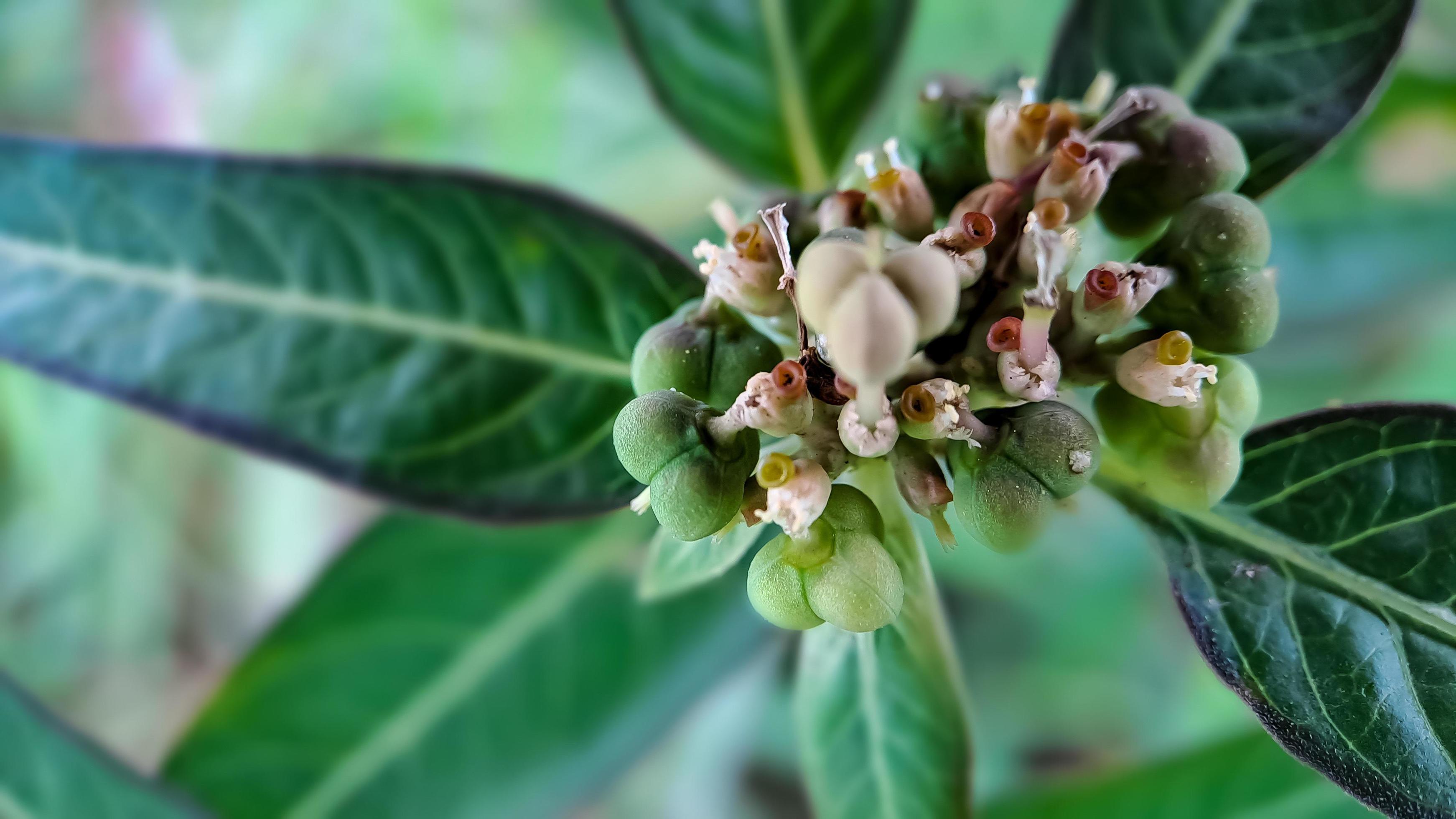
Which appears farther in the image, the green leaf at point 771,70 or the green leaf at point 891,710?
the green leaf at point 771,70

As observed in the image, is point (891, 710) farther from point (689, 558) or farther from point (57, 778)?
point (57, 778)

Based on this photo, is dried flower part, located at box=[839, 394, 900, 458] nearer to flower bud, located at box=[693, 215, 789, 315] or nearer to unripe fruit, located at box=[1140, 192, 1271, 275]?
flower bud, located at box=[693, 215, 789, 315]

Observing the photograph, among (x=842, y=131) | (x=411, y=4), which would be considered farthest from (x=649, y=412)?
(x=411, y=4)

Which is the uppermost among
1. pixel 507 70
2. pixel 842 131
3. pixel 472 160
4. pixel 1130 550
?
pixel 842 131

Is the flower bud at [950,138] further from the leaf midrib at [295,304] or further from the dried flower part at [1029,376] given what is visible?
the leaf midrib at [295,304]

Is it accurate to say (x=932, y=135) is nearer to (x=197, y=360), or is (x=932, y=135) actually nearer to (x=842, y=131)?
(x=842, y=131)

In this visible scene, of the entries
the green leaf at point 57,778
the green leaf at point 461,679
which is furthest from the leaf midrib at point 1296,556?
the green leaf at point 57,778
